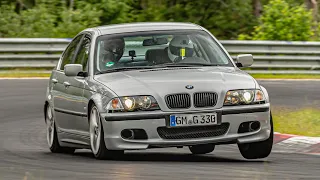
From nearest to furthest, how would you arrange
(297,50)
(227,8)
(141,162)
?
(141,162)
(297,50)
(227,8)

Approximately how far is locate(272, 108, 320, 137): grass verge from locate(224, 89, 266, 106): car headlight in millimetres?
3173

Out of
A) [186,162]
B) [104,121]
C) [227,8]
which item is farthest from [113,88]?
[227,8]

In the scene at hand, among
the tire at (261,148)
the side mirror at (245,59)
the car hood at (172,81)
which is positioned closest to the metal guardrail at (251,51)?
the side mirror at (245,59)

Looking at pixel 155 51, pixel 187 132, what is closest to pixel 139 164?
pixel 187 132

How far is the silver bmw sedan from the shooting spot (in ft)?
33.5

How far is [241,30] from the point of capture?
30.4 m

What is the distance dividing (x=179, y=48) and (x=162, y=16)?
62.8 feet

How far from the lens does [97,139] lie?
1059 centimetres

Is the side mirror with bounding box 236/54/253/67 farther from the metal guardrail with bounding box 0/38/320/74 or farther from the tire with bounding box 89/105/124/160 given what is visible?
the metal guardrail with bounding box 0/38/320/74

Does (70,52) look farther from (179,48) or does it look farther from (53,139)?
→ (179,48)

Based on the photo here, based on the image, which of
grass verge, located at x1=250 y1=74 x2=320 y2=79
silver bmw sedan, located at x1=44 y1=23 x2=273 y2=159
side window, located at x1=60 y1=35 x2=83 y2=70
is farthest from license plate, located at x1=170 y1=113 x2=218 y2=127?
grass verge, located at x1=250 y1=74 x2=320 y2=79

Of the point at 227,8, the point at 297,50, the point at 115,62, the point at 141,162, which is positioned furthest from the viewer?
the point at 227,8

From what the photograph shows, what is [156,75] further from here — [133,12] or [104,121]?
[133,12]

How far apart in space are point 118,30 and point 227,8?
1869 centimetres
